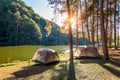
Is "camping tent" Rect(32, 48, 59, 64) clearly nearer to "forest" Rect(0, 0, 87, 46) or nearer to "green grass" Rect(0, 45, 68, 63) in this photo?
"green grass" Rect(0, 45, 68, 63)

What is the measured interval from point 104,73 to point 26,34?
83.4 m

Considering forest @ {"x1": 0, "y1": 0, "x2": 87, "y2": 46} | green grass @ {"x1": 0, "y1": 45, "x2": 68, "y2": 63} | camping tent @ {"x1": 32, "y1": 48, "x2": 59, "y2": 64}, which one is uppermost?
forest @ {"x1": 0, "y1": 0, "x2": 87, "y2": 46}

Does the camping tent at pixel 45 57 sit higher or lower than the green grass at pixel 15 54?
higher

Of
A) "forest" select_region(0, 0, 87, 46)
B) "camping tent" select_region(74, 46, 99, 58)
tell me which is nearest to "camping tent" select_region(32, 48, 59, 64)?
"camping tent" select_region(74, 46, 99, 58)

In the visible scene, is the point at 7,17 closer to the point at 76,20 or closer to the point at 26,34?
the point at 26,34

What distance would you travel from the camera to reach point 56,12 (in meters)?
17.9

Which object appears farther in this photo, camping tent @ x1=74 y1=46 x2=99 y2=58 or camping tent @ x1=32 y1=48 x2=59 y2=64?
camping tent @ x1=74 y1=46 x2=99 y2=58

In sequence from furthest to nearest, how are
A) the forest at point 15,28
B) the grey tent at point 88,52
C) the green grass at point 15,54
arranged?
1. the forest at point 15,28
2. the green grass at point 15,54
3. the grey tent at point 88,52

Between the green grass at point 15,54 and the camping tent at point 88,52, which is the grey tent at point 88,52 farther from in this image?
the green grass at point 15,54

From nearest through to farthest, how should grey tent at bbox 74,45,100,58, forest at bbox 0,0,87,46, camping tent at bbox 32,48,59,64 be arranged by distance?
camping tent at bbox 32,48,59,64 → grey tent at bbox 74,45,100,58 → forest at bbox 0,0,87,46

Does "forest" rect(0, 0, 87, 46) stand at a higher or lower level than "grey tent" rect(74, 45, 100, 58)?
higher

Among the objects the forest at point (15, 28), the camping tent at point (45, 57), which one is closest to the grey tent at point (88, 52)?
the camping tent at point (45, 57)

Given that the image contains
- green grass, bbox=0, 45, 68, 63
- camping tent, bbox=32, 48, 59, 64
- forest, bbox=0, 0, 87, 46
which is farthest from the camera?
forest, bbox=0, 0, 87, 46

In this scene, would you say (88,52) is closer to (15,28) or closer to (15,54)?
(15,54)
